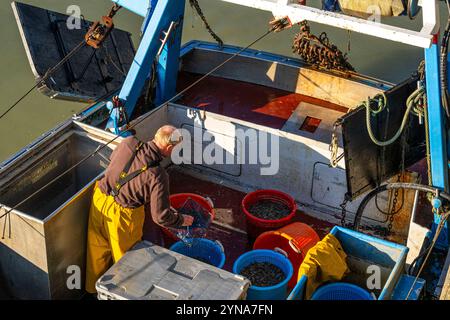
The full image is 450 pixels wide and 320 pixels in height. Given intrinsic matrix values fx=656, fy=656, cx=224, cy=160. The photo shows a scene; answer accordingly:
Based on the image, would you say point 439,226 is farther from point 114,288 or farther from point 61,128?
point 61,128

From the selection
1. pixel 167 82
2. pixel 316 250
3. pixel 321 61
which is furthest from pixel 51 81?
pixel 316 250

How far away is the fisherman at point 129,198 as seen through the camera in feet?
16.4

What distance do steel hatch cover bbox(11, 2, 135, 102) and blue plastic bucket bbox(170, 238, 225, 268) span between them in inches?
98.9

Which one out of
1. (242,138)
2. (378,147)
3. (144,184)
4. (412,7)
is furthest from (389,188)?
(144,184)

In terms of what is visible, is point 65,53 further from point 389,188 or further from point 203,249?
point 389,188

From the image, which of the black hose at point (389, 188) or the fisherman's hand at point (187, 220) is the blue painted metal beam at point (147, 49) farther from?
the black hose at point (389, 188)

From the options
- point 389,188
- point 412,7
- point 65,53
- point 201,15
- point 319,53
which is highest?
point 412,7

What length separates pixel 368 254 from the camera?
17.1 feet

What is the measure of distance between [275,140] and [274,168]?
12.7 inches

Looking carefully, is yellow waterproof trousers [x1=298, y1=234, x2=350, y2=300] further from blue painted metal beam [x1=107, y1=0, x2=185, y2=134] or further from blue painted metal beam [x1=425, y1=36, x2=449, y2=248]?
blue painted metal beam [x1=107, y1=0, x2=185, y2=134]

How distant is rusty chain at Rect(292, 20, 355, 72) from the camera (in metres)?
7.80

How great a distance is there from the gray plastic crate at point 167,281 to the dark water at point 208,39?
5.14 m

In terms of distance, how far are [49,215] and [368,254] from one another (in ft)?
8.27

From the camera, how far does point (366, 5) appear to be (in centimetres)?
564
